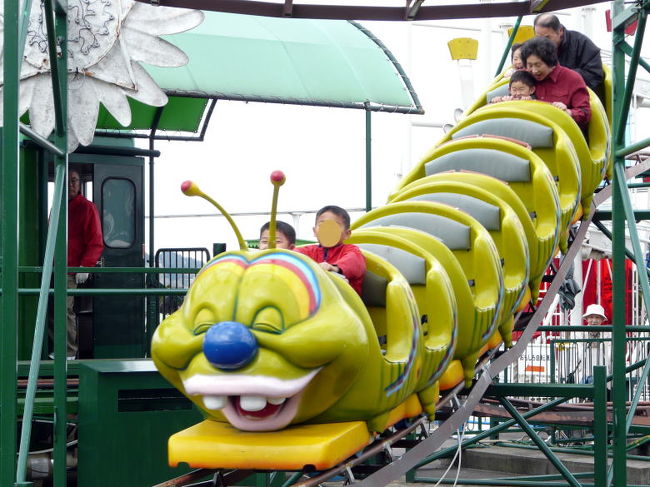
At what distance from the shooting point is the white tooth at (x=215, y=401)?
4352mm

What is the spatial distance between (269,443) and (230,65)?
803cm

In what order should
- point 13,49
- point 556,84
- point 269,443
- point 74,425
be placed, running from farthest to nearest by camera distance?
point 74,425 → point 556,84 → point 13,49 → point 269,443

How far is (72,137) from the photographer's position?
900 cm

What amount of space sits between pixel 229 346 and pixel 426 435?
2245 millimetres

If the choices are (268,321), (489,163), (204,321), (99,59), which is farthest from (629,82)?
(99,59)

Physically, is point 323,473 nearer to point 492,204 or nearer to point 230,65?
point 492,204

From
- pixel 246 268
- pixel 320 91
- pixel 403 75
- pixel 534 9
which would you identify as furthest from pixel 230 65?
pixel 246 268

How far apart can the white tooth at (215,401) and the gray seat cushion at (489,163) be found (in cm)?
338

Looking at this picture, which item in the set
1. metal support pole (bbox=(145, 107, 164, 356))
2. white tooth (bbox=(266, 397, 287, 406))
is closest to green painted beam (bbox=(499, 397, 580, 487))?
white tooth (bbox=(266, 397, 287, 406))

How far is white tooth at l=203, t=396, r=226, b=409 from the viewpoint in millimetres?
4352

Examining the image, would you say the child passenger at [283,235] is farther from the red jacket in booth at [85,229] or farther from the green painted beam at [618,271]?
the red jacket in booth at [85,229]

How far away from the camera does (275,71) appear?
12.3m

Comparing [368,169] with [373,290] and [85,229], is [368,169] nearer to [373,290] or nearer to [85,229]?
[85,229]

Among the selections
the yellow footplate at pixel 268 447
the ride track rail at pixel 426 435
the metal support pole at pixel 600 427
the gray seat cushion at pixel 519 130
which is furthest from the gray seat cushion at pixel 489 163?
the yellow footplate at pixel 268 447
